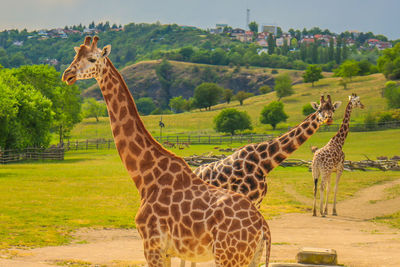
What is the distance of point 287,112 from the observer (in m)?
121

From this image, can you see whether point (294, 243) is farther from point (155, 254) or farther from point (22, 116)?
point (22, 116)

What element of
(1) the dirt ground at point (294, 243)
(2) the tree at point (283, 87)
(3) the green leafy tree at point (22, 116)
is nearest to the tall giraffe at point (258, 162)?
(1) the dirt ground at point (294, 243)

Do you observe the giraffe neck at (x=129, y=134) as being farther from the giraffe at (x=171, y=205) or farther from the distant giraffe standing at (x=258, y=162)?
the distant giraffe standing at (x=258, y=162)

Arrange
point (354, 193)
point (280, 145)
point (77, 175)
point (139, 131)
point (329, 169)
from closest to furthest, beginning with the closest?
1. point (139, 131)
2. point (280, 145)
3. point (329, 169)
4. point (354, 193)
5. point (77, 175)

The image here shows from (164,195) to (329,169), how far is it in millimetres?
16611

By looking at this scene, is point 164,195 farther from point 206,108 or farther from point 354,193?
point 206,108

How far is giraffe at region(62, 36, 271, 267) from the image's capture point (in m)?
7.80

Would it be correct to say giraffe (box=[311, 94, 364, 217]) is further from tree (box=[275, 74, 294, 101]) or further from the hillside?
tree (box=[275, 74, 294, 101])

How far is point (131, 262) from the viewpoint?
48.2 ft

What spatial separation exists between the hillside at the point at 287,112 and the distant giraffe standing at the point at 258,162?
84337 mm

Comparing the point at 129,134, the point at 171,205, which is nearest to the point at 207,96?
the point at 129,134

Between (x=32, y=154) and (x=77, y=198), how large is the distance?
30096 millimetres

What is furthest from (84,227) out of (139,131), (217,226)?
(217,226)

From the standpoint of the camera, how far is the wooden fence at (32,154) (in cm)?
5271
